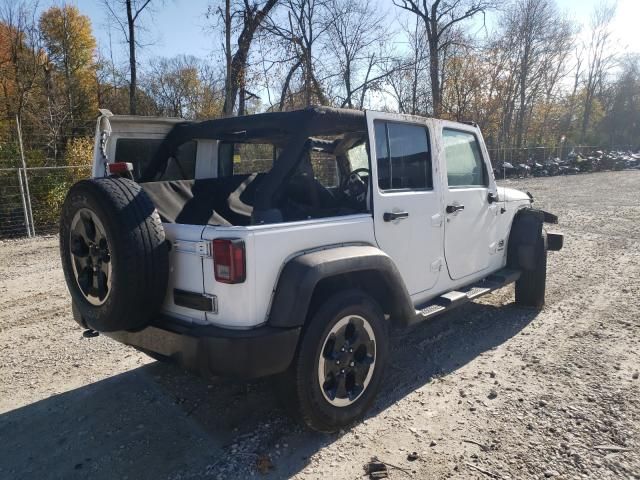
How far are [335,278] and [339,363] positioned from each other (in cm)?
54

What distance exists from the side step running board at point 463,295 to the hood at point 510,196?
768mm

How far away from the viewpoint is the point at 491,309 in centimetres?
527

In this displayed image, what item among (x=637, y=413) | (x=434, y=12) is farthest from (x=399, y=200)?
(x=434, y=12)

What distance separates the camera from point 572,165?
108ft

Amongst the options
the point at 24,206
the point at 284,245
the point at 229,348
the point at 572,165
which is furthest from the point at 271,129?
the point at 572,165

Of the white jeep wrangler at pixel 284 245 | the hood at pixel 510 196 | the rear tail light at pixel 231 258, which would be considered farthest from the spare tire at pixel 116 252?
the hood at pixel 510 196

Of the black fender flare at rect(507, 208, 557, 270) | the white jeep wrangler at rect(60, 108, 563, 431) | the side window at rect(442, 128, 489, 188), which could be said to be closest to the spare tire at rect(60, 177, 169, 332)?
the white jeep wrangler at rect(60, 108, 563, 431)

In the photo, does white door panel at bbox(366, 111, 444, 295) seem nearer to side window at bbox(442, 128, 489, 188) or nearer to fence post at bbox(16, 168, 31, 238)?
side window at bbox(442, 128, 489, 188)

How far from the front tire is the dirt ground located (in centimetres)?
20

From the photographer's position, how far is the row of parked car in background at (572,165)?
2856cm

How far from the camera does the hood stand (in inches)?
185

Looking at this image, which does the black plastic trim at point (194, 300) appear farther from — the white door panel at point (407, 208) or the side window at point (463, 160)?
the side window at point (463, 160)

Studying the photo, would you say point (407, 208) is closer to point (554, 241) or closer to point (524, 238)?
point (524, 238)

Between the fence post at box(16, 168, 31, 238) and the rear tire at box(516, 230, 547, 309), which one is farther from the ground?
the fence post at box(16, 168, 31, 238)
